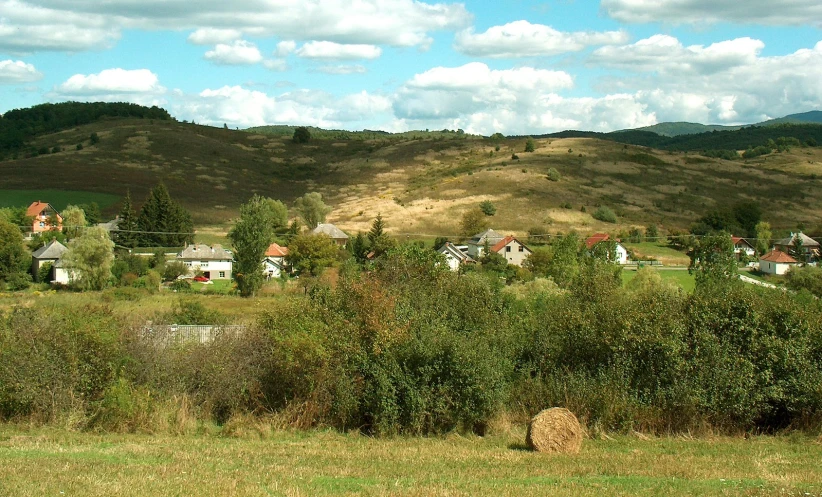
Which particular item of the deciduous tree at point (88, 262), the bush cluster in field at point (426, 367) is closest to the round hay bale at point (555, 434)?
the bush cluster in field at point (426, 367)

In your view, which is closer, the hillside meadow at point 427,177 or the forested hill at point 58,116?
the hillside meadow at point 427,177

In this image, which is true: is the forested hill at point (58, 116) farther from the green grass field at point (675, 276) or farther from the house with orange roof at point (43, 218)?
the green grass field at point (675, 276)

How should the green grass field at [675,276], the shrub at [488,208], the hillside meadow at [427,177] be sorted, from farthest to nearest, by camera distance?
1. the hillside meadow at [427,177]
2. the shrub at [488,208]
3. the green grass field at [675,276]

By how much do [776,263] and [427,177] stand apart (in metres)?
64.8

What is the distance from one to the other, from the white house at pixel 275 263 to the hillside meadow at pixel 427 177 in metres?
16.5

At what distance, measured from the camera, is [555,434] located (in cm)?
1390

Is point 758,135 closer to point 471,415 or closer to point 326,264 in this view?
point 326,264

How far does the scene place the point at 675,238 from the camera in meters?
76.8

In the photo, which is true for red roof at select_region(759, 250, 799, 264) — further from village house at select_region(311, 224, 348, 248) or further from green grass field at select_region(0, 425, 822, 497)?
green grass field at select_region(0, 425, 822, 497)

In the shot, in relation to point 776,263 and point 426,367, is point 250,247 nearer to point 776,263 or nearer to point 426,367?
point 426,367

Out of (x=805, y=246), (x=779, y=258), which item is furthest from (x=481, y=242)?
(x=805, y=246)

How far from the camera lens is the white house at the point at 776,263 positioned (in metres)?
61.7

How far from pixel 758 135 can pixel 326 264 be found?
565ft

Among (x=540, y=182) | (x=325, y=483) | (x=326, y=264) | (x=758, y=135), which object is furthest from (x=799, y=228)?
(x=758, y=135)
